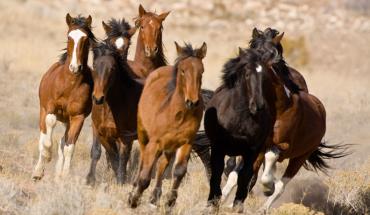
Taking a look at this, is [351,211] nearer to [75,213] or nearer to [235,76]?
[235,76]

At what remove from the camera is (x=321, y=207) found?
1372 cm

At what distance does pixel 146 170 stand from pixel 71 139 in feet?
6.81

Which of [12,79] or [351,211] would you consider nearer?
[351,211]

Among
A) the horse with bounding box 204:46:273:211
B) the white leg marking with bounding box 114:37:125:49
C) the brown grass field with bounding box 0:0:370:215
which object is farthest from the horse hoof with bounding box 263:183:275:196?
the white leg marking with bounding box 114:37:125:49

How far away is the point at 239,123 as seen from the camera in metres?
10.5

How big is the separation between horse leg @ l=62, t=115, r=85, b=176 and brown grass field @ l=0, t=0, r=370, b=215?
0.32 m

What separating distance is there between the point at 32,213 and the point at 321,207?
18.7ft

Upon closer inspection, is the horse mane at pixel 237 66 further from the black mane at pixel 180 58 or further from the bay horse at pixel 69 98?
the bay horse at pixel 69 98

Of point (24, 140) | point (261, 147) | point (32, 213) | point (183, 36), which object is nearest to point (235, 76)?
point (261, 147)

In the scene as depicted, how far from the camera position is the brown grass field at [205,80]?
10398 millimetres

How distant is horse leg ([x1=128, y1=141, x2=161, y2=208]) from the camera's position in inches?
387

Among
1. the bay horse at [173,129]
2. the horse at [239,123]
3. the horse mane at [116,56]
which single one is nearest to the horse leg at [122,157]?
the horse mane at [116,56]

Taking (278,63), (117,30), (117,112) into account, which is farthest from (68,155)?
(278,63)

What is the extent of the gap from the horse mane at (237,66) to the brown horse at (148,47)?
101 inches
